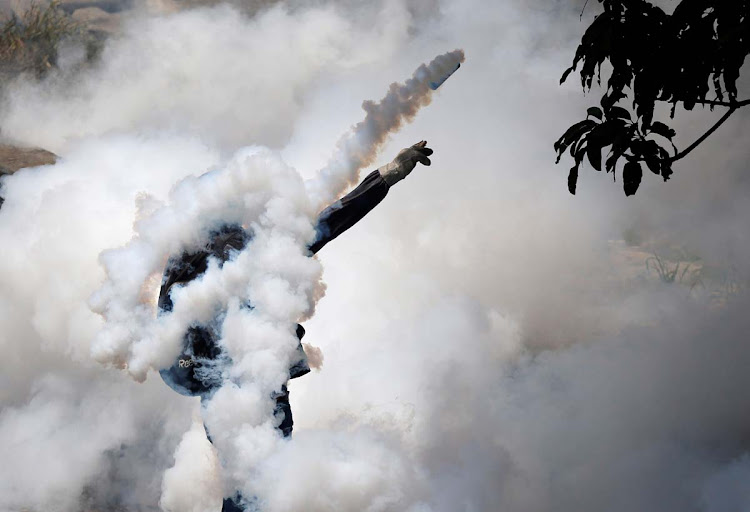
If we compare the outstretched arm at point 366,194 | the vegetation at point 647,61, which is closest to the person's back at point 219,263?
the outstretched arm at point 366,194

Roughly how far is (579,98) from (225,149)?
12.1 feet

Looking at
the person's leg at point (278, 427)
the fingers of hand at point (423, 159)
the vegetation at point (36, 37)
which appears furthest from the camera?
the vegetation at point (36, 37)

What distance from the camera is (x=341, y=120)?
8.73m

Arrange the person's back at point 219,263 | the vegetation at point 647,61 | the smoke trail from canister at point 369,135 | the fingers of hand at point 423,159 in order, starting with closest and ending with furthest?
the vegetation at point 647,61 < the person's back at point 219,263 < the fingers of hand at point 423,159 < the smoke trail from canister at point 369,135

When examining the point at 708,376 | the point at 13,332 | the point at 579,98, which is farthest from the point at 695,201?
the point at 13,332

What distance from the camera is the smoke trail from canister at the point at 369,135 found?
4.47 m

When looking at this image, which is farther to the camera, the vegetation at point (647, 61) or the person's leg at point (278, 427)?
the person's leg at point (278, 427)

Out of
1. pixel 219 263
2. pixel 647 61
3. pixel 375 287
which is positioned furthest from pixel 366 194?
pixel 375 287

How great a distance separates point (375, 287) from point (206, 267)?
3.32 meters

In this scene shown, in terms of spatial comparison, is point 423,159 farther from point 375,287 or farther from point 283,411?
point 375,287

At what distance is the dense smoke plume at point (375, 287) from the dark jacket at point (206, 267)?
91 mm

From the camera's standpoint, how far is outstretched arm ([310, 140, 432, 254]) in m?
4.31

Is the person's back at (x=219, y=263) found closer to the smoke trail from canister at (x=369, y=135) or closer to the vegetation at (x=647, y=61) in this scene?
the smoke trail from canister at (x=369, y=135)

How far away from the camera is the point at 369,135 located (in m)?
4.53
